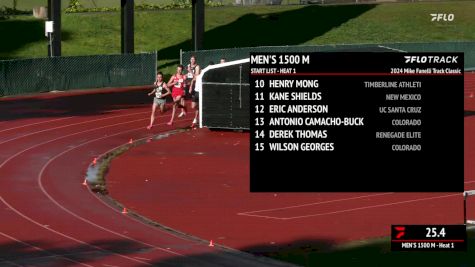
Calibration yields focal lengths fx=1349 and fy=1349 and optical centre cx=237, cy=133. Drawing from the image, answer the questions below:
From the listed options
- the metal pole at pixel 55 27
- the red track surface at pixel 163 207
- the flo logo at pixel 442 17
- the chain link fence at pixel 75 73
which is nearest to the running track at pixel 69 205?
the red track surface at pixel 163 207

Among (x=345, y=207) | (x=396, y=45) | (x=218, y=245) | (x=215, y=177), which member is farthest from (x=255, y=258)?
(x=396, y=45)

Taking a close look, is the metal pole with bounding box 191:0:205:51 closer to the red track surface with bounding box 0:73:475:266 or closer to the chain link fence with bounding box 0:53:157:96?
the chain link fence with bounding box 0:53:157:96

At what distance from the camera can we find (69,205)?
96.7 feet

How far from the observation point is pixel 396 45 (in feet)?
233

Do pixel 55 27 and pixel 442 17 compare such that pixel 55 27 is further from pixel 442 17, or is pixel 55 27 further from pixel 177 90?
pixel 442 17

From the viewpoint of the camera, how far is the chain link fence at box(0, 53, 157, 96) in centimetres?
5288

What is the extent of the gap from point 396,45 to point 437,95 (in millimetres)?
53717

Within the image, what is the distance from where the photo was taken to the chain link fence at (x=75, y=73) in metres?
52.9

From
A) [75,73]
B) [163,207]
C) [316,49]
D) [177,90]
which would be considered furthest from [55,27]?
[163,207]

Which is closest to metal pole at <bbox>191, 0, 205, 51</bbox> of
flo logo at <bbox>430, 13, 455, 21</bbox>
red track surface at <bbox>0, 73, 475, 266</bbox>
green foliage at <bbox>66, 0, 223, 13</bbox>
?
green foliage at <bbox>66, 0, 223, 13</bbox>

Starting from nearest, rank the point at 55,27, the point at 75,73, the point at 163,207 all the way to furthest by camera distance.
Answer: the point at 163,207 < the point at 75,73 < the point at 55,27

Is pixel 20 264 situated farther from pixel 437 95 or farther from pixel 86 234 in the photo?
pixel 437 95

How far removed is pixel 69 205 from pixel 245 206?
387 cm

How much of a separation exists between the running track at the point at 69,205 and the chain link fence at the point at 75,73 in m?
3.64
